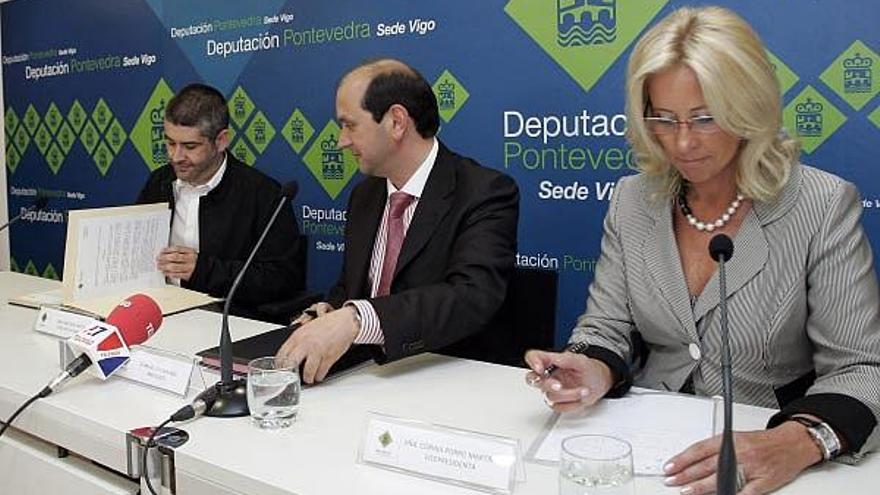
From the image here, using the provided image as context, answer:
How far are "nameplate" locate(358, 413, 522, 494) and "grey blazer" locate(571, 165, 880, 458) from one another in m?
0.51

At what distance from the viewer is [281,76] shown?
3.43 m

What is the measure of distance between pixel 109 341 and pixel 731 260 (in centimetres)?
113

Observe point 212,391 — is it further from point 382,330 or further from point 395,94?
point 395,94

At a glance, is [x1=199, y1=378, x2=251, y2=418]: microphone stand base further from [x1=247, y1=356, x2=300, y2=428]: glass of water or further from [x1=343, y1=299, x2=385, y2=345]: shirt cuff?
[x1=343, y1=299, x2=385, y2=345]: shirt cuff

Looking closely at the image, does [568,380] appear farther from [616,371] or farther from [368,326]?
[368,326]

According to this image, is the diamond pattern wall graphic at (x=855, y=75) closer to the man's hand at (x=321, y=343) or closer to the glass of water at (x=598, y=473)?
the man's hand at (x=321, y=343)

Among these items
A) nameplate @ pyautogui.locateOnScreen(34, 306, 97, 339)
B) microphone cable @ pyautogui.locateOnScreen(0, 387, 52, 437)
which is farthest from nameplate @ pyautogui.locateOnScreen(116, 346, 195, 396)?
nameplate @ pyautogui.locateOnScreen(34, 306, 97, 339)

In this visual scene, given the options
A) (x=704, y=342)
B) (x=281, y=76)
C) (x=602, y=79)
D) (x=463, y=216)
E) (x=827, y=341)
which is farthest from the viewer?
(x=281, y=76)

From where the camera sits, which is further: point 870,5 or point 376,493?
point 870,5

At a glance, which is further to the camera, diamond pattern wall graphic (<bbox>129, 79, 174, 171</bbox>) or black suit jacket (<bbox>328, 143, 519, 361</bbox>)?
diamond pattern wall graphic (<bbox>129, 79, 174, 171</bbox>)

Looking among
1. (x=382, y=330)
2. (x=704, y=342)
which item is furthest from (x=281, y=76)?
(x=704, y=342)

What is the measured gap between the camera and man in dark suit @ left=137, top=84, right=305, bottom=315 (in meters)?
2.70

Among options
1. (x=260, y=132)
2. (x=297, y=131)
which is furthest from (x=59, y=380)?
(x=260, y=132)

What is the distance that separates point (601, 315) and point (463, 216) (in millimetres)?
464
